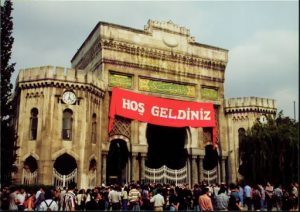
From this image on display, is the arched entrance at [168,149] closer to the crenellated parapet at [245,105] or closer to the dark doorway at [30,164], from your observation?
the crenellated parapet at [245,105]

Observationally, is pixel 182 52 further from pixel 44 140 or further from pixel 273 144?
pixel 44 140

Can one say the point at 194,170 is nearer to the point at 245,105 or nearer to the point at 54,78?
the point at 245,105

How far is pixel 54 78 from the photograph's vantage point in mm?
25469

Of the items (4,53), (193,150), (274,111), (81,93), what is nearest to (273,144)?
(193,150)

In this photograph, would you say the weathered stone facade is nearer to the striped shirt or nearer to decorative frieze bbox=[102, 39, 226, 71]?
decorative frieze bbox=[102, 39, 226, 71]

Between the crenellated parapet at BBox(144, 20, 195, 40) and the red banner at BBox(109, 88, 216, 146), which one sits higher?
the crenellated parapet at BBox(144, 20, 195, 40)

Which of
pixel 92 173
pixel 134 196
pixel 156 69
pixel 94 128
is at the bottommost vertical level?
pixel 134 196

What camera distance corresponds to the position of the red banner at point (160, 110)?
92.3 feet

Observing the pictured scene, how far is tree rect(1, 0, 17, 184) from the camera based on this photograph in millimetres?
20683

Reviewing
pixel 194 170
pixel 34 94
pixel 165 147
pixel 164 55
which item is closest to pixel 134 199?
pixel 34 94

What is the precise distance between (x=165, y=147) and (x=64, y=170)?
1140 centimetres

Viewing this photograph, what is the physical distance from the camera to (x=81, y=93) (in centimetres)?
2608

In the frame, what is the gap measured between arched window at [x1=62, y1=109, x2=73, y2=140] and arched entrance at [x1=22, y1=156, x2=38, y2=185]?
2545mm

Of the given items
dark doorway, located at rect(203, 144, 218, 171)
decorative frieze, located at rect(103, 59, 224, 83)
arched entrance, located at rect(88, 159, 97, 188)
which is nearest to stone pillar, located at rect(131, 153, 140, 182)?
arched entrance, located at rect(88, 159, 97, 188)
